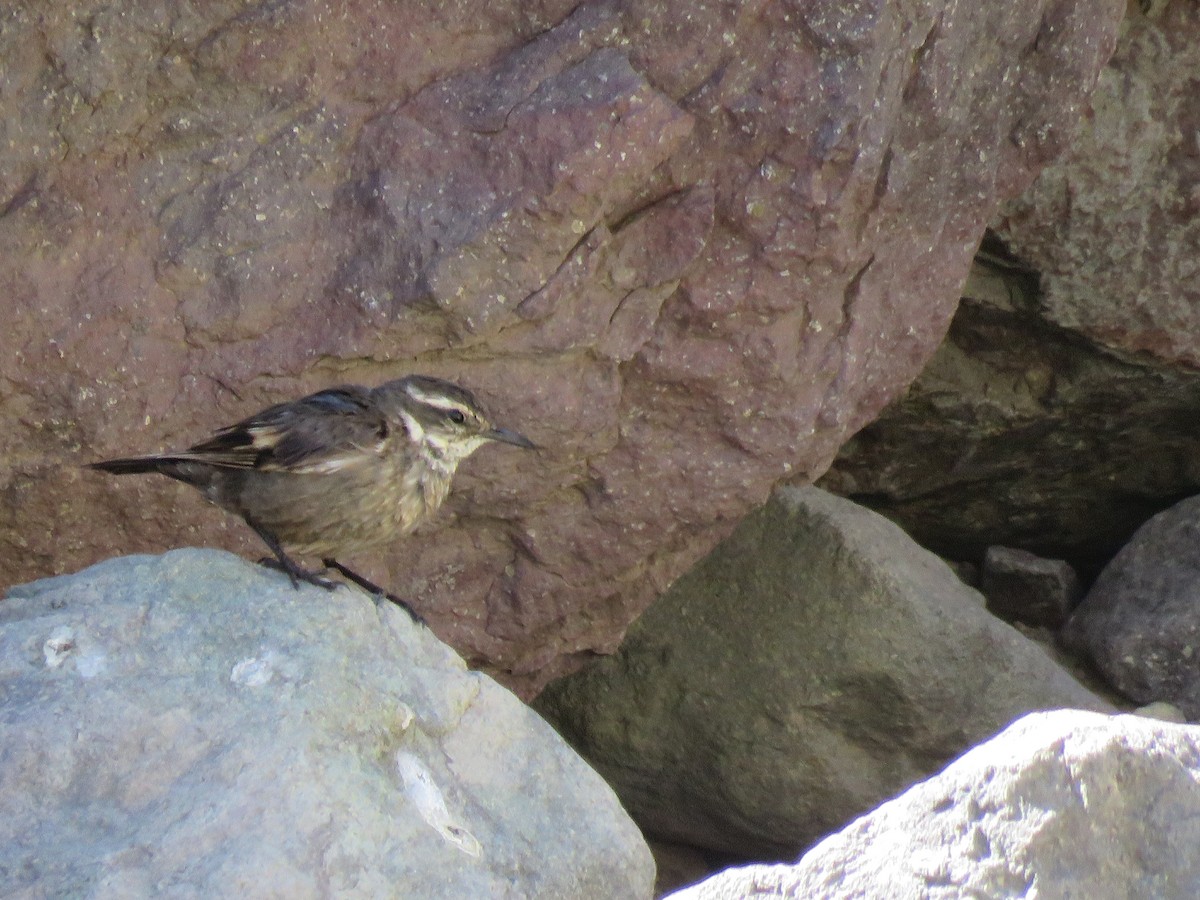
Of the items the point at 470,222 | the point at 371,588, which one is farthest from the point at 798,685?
the point at 470,222

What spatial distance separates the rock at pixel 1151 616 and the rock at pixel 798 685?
0.48 metres

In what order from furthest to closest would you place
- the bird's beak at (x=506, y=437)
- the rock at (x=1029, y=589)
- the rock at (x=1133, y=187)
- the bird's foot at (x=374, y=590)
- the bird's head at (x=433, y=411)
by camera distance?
the rock at (x=1029, y=589) < the rock at (x=1133, y=187) < the bird's beak at (x=506, y=437) < the bird's head at (x=433, y=411) < the bird's foot at (x=374, y=590)

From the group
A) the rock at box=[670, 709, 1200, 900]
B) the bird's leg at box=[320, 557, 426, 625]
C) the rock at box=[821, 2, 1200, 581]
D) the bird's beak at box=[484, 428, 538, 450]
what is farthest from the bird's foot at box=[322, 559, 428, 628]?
the rock at box=[821, 2, 1200, 581]

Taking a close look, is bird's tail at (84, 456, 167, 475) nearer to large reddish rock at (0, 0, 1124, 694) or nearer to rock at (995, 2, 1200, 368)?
large reddish rock at (0, 0, 1124, 694)

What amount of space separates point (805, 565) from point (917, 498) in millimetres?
1584

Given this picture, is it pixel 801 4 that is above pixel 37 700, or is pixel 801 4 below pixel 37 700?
above

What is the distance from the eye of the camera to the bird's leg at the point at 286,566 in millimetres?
4793

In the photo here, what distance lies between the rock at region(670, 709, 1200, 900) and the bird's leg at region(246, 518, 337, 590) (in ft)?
5.32

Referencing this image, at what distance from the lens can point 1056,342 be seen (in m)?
7.76

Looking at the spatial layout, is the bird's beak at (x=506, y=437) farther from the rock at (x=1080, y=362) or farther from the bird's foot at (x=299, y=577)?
the rock at (x=1080, y=362)

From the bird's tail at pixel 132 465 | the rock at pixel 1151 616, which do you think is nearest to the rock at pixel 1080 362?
the rock at pixel 1151 616

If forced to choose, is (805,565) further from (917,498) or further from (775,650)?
(917,498)

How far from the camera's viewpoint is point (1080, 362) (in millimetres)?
7758

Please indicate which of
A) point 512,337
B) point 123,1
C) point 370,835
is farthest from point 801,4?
point 370,835
